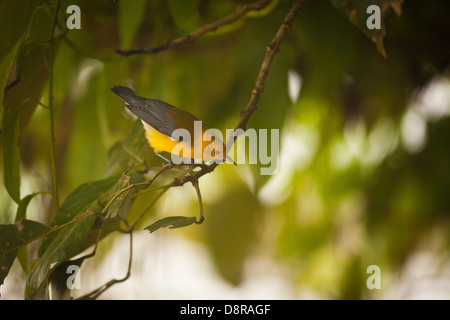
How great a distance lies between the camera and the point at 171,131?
0.27m

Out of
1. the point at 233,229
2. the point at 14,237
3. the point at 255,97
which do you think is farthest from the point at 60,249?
the point at 233,229

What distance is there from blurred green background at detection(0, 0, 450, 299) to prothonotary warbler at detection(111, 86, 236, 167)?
0.06m

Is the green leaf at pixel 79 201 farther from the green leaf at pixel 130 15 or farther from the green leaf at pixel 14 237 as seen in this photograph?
the green leaf at pixel 130 15

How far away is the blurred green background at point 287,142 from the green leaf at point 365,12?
74 millimetres

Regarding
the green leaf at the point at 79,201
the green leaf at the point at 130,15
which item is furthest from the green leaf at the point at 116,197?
the green leaf at the point at 130,15

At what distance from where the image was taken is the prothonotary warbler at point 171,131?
0.26m

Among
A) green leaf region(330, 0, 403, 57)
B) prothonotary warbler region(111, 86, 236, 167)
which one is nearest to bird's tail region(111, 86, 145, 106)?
prothonotary warbler region(111, 86, 236, 167)

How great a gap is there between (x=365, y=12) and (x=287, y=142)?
21 centimetres

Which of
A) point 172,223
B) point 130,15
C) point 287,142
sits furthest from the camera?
point 287,142

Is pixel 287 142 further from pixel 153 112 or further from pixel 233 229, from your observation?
pixel 153 112

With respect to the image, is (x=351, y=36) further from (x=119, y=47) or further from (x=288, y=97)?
(x=119, y=47)

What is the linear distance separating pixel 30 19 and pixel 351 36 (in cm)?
27

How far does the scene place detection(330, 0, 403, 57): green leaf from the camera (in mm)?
274

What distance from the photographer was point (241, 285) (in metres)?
0.50
